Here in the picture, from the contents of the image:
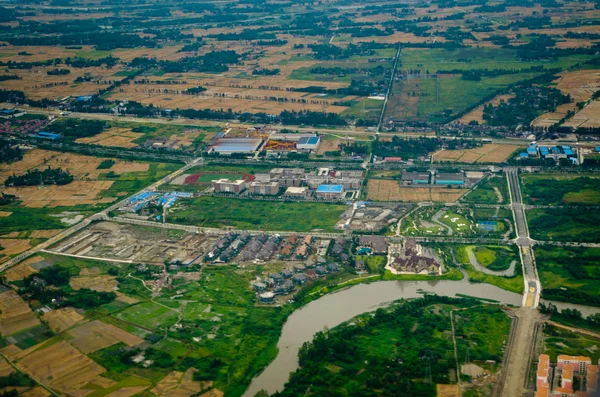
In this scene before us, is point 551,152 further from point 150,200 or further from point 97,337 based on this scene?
point 97,337

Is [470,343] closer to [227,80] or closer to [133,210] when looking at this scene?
[133,210]

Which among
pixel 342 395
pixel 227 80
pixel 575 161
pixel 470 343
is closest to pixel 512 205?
pixel 575 161

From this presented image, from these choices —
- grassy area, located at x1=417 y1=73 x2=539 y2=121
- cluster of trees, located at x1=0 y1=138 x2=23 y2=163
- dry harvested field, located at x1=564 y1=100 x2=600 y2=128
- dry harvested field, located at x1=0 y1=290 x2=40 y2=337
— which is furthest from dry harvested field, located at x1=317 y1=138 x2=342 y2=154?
dry harvested field, located at x1=0 y1=290 x2=40 y2=337

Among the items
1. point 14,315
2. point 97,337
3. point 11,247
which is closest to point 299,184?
point 11,247

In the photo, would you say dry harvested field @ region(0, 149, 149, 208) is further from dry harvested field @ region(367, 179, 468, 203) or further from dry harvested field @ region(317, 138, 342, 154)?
dry harvested field @ region(367, 179, 468, 203)

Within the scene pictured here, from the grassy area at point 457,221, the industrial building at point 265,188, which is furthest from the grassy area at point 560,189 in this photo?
the industrial building at point 265,188

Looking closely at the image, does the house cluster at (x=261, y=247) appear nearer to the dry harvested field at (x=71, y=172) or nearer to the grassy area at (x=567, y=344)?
the dry harvested field at (x=71, y=172)

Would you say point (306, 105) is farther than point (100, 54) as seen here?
No
